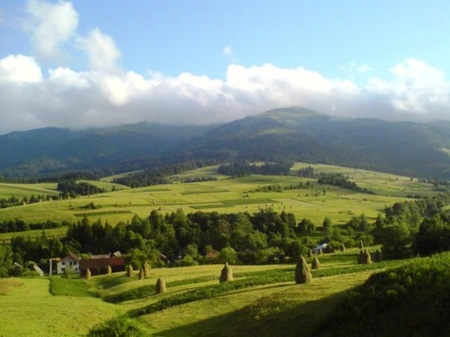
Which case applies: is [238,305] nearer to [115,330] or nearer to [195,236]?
[115,330]

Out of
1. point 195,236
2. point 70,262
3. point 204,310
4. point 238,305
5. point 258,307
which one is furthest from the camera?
point 195,236

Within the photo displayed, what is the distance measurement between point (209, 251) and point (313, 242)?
27938 millimetres

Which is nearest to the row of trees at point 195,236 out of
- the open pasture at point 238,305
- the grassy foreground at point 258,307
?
the open pasture at point 238,305

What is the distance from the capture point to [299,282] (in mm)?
41906

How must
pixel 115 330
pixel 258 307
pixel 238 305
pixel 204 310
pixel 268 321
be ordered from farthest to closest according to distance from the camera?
pixel 204 310, pixel 238 305, pixel 258 307, pixel 268 321, pixel 115 330

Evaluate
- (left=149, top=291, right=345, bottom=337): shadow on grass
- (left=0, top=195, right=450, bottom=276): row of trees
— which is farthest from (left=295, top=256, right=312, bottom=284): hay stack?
(left=0, top=195, right=450, bottom=276): row of trees

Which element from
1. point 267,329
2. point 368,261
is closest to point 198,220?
point 368,261

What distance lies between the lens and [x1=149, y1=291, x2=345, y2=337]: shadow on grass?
95.5 ft

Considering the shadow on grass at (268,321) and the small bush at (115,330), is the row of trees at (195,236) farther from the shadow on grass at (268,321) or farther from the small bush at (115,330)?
the small bush at (115,330)

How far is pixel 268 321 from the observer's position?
31.0 metres

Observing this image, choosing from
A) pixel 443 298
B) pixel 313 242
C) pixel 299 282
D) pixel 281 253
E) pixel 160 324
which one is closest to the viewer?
pixel 443 298

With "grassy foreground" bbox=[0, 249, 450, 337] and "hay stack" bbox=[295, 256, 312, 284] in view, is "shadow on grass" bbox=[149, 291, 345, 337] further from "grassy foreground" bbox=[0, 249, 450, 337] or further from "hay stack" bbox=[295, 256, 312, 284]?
"hay stack" bbox=[295, 256, 312, 284]

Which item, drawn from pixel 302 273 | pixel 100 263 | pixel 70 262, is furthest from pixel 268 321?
pixel 70 262

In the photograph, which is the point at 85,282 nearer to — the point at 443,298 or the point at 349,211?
the point at 443,298
